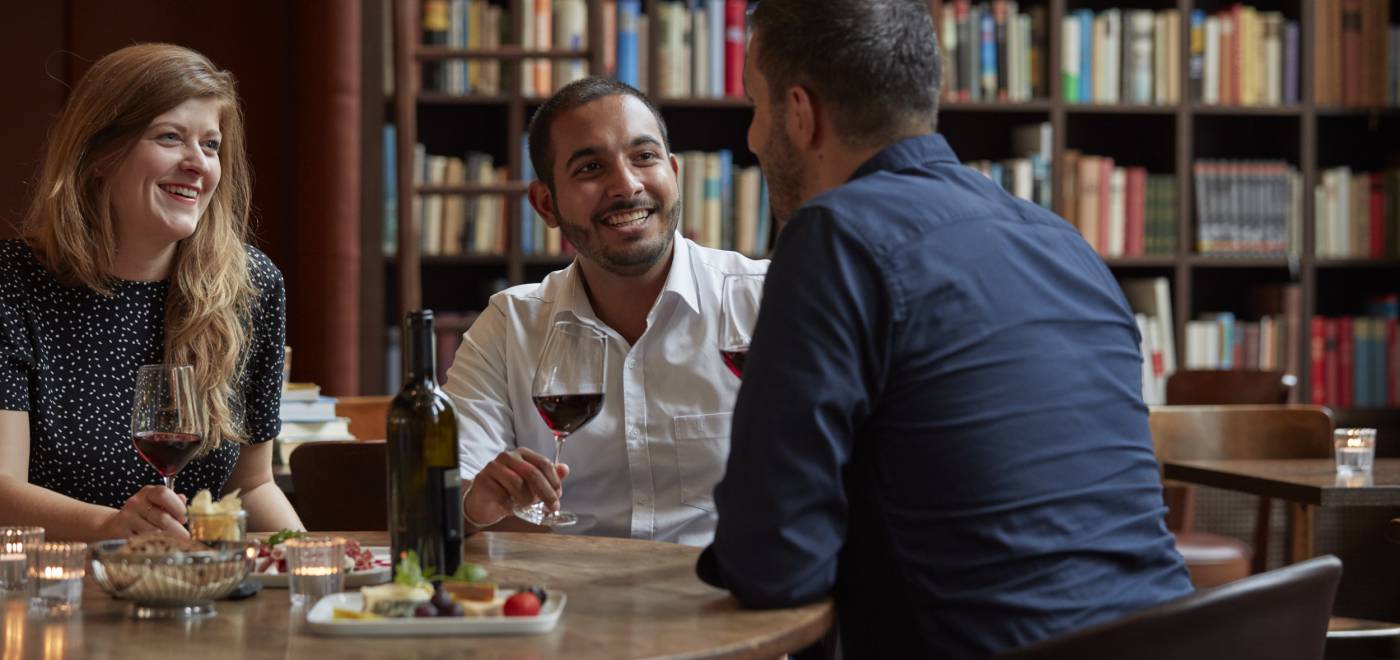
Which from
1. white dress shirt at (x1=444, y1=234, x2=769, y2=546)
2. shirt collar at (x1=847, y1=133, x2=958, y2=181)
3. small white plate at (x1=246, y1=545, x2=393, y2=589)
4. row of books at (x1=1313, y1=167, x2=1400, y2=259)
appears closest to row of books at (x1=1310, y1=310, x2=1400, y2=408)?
row of books at (x1=1313, y1=167, x2=1400, y2=259)

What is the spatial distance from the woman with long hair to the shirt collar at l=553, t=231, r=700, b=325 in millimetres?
430

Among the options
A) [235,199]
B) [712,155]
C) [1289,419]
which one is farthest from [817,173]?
[712,155]

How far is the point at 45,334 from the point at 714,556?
3.81 feet

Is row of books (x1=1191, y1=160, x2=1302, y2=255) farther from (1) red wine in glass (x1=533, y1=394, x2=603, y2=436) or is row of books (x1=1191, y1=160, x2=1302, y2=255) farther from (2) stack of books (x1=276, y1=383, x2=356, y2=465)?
(1) red wine in glass (x1=533, y1=394, x2=603, y2=436)

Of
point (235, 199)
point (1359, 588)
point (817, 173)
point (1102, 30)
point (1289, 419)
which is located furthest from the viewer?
point (1102, 30)

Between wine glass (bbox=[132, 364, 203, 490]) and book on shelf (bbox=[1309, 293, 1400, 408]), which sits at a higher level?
wine glass (bbox=[132, 364, 203, 490])

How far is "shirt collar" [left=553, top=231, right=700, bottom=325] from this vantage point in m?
2.19

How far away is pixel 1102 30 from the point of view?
15.8ft

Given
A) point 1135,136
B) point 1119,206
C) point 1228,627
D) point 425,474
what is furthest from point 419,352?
point 1135,136

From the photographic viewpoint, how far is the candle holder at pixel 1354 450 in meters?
2.86

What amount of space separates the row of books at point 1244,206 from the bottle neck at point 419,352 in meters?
3.95

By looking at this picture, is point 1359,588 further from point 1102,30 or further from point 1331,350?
point 1102,30

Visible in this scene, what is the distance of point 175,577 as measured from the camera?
1265mm

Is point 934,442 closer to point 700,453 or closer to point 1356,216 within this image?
point 700,453
